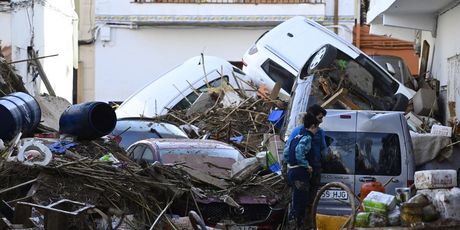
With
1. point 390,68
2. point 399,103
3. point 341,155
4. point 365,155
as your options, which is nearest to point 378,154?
point 365,155

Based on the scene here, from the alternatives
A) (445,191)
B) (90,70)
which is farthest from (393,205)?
(90,70)

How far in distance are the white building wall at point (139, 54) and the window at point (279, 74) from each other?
10876mm

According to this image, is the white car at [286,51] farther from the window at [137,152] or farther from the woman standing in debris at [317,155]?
the woman standing in debris at [317,155]

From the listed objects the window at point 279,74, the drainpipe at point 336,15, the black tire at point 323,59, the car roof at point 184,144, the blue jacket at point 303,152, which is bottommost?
the car roof at point 184,144

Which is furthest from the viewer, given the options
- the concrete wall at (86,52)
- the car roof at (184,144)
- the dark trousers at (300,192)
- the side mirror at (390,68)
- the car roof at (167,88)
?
the concrete wall at (86,52)

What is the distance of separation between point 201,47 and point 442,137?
18.5 metres

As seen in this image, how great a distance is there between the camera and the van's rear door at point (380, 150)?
34.9ft

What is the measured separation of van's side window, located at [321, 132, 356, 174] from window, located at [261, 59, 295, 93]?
7.92 metres

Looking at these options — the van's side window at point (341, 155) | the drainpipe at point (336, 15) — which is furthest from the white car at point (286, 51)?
the drainpipe at point (336, 15)

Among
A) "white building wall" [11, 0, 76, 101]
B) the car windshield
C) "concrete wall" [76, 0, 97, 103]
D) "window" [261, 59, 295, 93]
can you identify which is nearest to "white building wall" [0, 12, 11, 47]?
"white building wall" [11, 0, 76, 101]

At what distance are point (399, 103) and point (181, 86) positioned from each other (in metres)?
6.27

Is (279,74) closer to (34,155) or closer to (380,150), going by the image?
(380,150)

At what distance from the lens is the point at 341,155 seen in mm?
10828

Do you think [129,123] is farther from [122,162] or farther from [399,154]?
[399,154]
